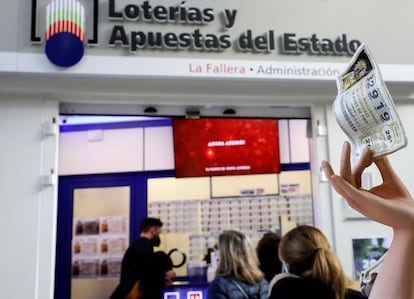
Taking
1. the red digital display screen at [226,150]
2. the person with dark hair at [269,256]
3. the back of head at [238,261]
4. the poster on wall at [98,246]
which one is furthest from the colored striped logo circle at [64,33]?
the poster on wall at [98,246]

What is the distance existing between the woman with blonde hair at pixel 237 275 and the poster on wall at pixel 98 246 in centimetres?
267

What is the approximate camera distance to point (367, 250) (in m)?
3.61

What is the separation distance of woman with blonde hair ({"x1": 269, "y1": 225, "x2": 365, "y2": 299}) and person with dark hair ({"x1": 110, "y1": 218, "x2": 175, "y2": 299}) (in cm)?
290

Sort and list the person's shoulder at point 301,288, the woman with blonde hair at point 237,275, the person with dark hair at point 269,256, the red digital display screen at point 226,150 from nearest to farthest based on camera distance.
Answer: the person's shoulder at point 301,288, the woman with blonde hair at point 237,275, the person with dark hair at point 269,256, the red digital display screen at point 226,150

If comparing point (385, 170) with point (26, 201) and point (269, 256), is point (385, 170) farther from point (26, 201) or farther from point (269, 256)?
point (269, 256)

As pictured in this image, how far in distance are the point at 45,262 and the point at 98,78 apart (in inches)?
50.7

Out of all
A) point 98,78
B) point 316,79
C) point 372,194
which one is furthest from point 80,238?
point 372,194

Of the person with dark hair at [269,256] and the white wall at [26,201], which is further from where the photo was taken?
the person with dark hair at [269,256]

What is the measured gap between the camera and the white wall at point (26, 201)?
3.20 meters

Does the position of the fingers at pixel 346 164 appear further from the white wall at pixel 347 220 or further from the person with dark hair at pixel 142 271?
the person with dark hair at pixel 142 271

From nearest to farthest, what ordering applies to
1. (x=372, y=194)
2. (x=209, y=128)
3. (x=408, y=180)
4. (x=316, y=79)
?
(x=372, y=194) → (x=316, y=79) → (x=408, y=180) → (x=209, y=128)

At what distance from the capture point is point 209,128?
226 inches

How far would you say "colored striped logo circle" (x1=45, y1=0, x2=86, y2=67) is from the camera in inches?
123

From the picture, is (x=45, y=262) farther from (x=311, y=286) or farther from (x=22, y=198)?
(x=311, y=286)
